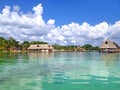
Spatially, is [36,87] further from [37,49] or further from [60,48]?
[60,48]

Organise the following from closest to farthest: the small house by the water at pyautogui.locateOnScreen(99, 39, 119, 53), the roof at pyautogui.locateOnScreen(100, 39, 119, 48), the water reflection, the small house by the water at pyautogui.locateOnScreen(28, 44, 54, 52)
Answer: the water reflection < the small house by the water at pyautogui.locateOnScreen(99, 39, 119, 53) < the roof at pyautogui.locateOnScreen(100, 39, 119, 48) < the small house by the water at pyautogui.locateOnScreen(28, 44, 54, 52)

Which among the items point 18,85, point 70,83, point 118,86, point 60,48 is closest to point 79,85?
point 70,83

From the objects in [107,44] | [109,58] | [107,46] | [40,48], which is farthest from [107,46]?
[109,58]

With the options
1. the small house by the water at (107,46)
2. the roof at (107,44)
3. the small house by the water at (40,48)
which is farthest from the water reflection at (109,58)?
the small house by the water at (40,48)

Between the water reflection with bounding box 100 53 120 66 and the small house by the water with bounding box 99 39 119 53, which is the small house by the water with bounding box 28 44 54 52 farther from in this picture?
the water reflection with bounding box 100 53 120 66

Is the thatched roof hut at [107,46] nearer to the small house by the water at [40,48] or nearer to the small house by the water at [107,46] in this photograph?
the small house by the water at [107,46]

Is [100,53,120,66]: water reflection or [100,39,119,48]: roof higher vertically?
[100,39,119,48]: roof

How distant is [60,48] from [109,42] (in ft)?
201

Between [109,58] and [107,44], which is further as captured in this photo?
[107,44]

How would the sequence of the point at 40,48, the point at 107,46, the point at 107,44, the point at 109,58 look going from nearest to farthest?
the point at 109,58
the point at 107,46
the point at 107,44
the point at 40,48

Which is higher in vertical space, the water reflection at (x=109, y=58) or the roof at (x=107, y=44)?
the roof at (x=107, y=44)

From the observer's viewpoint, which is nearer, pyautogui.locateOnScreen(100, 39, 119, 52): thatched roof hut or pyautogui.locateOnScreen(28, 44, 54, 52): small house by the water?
pyautogui.locateOnScreen(100, 39, 119, 52): thatched roof hut

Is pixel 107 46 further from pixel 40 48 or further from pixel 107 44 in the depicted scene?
pixel 40 48

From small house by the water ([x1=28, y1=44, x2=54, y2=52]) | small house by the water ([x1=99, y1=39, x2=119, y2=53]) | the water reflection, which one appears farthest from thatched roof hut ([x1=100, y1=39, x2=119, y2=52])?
the water reflection
